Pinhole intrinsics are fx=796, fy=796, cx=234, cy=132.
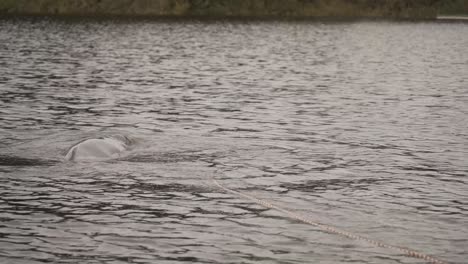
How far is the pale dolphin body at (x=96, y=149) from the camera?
23.0 meters

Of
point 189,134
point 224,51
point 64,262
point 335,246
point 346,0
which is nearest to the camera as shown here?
point 64,262

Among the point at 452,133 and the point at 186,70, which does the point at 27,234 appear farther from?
the point at 186,70

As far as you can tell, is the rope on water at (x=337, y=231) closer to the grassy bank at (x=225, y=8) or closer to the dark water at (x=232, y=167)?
the dark water at (x=232, y=167)

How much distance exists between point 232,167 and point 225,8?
168370 millimetres

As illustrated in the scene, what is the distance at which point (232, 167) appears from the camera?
72.5 ft

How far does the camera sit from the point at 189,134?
27844mm

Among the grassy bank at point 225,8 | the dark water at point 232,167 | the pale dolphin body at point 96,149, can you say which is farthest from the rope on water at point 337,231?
the grassy bank at point 225,8

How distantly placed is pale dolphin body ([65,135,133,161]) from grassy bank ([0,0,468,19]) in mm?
159354

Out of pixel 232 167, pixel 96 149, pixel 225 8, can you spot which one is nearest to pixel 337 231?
pixel 232 167

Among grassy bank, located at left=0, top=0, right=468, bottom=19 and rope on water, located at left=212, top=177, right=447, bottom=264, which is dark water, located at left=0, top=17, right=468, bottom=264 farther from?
grassy bank, located at left=0, top=0, right=468, bottom=19

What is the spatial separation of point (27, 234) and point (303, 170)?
862 cm

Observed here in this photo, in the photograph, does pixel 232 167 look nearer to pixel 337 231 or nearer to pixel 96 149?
pixel 96 149

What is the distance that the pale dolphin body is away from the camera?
23.0 metres

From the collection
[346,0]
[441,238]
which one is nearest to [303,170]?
Result: [441,238]
